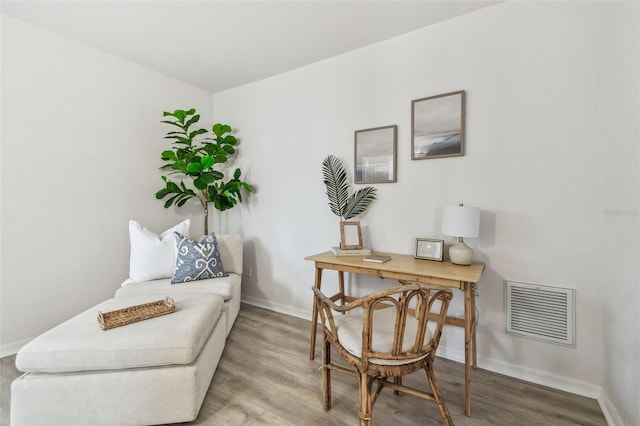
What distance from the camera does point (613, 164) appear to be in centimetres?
155

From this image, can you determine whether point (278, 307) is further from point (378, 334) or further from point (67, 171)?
point (67, 171)

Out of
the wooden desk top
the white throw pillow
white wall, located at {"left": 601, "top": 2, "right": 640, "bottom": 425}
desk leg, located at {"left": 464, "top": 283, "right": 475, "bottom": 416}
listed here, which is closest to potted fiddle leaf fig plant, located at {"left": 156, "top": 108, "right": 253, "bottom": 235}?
the white throw pillow

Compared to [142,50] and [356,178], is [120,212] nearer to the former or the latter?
[142,50]

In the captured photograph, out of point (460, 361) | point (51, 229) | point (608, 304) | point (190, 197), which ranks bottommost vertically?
point (460, 361)

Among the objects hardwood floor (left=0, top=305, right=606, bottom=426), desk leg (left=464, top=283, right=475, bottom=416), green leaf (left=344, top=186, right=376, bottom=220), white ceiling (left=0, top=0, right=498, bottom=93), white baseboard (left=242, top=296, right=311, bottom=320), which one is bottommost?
hardwood floor (left=0, top=305, right=606, bottom=426)

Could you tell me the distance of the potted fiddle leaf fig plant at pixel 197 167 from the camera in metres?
2.92

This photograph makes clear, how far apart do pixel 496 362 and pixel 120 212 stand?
3.69m

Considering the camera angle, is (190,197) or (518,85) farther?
(190,197)

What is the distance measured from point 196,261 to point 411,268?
6.14ft

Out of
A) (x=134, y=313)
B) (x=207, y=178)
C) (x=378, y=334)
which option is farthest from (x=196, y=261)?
(x=378, y=334)

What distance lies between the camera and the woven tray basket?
1.57 m

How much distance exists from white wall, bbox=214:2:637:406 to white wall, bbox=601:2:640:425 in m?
0.09

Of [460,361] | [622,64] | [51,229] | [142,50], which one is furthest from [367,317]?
[142,50]

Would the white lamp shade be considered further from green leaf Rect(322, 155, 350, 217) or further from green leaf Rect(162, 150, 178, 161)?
green leaf Rect(162, 150, 178, 161)
